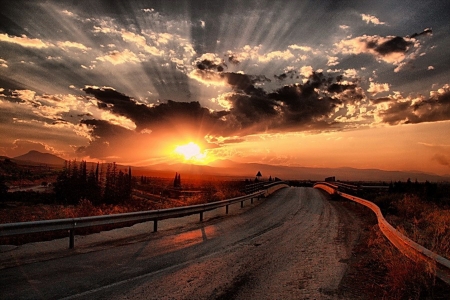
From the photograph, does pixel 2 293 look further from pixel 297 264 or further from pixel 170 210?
pixel 170 210

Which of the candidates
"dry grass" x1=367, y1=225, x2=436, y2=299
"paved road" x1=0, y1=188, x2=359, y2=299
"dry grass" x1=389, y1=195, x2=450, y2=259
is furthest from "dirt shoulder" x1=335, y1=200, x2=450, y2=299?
"dry grass" x1=389, y1=195, x2=450, y2=259

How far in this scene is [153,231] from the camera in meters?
11.5

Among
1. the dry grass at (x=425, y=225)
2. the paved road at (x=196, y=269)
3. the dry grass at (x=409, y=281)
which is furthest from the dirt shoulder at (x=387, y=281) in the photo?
the dry grass at (x=425, y=225)

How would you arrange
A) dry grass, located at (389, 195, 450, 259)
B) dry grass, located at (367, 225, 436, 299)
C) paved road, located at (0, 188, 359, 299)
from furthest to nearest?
dry grass, located at (389, 195, 450, 259), paved road, located at (0, 188, 359, 299), dry grass, located at (367, 225, 436, 299)

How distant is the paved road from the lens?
5.34 metres

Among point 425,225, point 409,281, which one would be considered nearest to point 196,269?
point 409,281

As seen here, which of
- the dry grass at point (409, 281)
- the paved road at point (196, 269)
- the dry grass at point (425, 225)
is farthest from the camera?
the dry grass at point (425, 225)

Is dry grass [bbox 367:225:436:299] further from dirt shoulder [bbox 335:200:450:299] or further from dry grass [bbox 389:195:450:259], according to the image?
dry grass [bbox 389:195:450:259]

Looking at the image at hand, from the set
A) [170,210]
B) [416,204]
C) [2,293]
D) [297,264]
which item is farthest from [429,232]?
[2,293]

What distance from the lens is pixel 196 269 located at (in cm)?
671

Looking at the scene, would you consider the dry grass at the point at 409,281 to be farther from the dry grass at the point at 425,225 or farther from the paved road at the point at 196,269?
the paved road at the point at 196,269

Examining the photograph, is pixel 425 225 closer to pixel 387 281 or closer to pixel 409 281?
pixel 387 281

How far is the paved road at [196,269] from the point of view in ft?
17.5

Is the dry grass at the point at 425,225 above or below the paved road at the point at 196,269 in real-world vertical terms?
above
